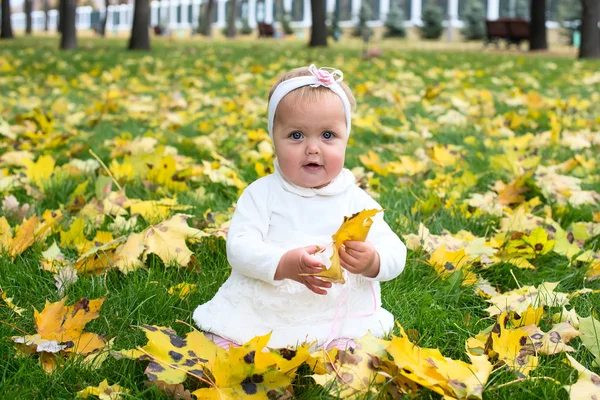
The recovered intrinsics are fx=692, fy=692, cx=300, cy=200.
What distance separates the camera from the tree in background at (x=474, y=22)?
36.0 m

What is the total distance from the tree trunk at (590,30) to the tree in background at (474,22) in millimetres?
21281

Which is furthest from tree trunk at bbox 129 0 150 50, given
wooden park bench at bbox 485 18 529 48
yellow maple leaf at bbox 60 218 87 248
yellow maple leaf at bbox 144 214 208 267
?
yellow maple leaf at bbox 144 214 208 267

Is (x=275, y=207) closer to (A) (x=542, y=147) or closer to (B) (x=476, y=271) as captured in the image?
(B) (x=476, y=271)

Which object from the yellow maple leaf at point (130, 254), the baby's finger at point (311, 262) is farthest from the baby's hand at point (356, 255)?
the yellow maple leaf at point (130, 254)

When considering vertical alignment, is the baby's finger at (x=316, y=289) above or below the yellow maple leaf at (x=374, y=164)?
above

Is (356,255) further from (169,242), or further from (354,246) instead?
(169,242)

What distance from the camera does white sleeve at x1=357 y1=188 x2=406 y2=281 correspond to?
170cm

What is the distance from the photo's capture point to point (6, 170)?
3.25 m

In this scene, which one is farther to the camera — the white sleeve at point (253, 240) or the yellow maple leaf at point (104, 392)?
the white sleeve at point (253, 240)

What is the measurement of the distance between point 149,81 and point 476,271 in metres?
7.32

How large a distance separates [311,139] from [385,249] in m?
0.33

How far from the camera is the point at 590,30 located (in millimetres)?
14781

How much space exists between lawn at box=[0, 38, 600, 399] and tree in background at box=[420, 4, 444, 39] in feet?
107

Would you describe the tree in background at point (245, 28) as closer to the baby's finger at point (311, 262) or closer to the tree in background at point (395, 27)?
the tree in background at point (395, 27)
